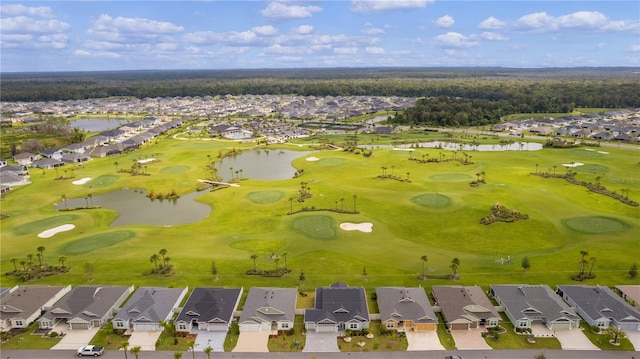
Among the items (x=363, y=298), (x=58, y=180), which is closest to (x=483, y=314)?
(x=363, y=298)

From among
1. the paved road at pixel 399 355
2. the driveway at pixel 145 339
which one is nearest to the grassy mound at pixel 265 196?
the driveway at pixel 145 339

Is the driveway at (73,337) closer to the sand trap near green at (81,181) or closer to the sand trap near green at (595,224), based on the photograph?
the sand trap near green at (81,181)

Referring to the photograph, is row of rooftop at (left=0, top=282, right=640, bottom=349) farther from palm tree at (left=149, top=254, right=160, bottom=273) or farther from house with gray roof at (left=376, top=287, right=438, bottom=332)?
palm tree at (left=149, top=254, right=160, bottom=273)

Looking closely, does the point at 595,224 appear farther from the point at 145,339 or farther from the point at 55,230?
the point at 55,230

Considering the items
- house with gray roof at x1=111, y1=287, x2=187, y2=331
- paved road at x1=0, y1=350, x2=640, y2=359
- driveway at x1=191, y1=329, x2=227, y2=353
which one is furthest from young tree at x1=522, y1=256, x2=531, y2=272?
house with gray roof at x1=111, y1=287, x2=187, y2=331

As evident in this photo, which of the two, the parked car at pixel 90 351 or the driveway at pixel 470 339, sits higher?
the parked car at pixel 90 351

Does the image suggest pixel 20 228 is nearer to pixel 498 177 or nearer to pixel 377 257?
pixel 377 257

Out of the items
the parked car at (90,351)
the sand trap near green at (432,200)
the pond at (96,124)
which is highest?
the pond at (96,124)
